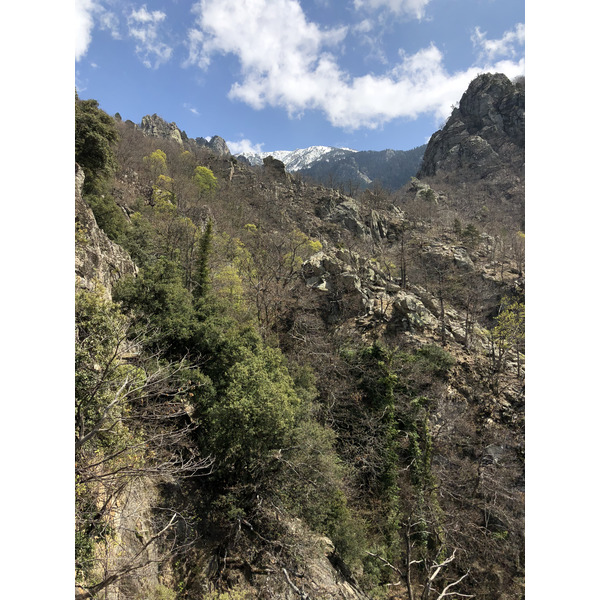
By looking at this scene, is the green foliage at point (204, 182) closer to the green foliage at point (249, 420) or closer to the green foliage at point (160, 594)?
the green foliage at point (249, 420)

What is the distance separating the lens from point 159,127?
89250 mm

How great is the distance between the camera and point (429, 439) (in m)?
17.5

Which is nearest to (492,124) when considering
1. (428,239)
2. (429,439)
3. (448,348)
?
(428,239)

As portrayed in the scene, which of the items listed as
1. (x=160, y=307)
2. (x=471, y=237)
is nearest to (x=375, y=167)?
(x=471, y=237)

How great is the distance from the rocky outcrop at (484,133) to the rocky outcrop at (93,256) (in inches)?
3609

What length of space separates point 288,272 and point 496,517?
20.1 metres

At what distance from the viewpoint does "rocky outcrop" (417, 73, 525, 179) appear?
8206 cm

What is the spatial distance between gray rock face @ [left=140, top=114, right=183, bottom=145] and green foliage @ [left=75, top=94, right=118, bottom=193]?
7481 cm

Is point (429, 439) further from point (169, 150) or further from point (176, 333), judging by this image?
point (169, 150)

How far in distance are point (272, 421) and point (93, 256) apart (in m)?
9.94

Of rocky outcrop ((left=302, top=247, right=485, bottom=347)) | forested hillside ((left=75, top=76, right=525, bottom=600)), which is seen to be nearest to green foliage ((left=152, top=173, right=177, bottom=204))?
forested hillside ((left=75, top=76, right=525, bottom=600))

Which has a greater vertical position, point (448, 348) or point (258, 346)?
point (258, 346)

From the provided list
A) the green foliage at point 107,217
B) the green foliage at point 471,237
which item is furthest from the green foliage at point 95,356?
the green foliage at point 471,237

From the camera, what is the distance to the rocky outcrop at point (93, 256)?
11883mm
